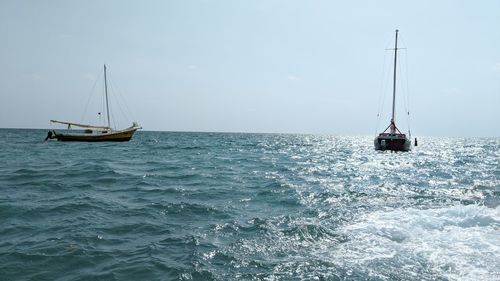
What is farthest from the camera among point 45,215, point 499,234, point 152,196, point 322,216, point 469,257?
point 152,196

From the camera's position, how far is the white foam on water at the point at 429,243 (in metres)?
7.21

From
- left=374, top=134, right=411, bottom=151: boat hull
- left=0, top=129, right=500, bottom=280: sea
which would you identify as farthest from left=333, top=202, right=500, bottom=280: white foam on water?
left=374, top=134, right=411, bottom=151: boat hull

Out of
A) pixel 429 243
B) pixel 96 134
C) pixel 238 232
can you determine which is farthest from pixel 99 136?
pixel 429 243

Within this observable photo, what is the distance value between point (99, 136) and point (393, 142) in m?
46.7

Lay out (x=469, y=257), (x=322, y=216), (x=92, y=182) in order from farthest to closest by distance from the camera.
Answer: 1. (x=92, y=182)
2. (x=322, y=216)
3. (x=469, y=257)

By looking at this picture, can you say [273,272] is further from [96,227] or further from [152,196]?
[152,196]

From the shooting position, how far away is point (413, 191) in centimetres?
1748

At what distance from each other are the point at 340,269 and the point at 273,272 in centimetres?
135

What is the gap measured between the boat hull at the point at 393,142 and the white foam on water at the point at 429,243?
127 ft

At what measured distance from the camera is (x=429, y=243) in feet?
29.2

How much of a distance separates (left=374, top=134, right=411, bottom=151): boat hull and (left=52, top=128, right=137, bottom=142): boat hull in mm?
42217

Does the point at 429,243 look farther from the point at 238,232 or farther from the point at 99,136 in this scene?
the point at 99,136

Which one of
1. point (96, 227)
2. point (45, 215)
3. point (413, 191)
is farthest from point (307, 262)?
point (413, 191)

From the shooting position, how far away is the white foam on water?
23.7ft
